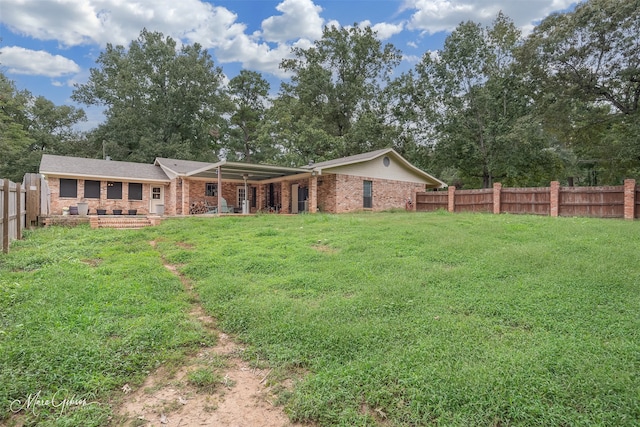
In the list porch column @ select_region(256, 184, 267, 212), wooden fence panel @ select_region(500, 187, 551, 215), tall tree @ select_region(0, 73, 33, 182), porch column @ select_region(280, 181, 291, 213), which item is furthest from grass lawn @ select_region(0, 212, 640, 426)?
tall tree @ select_region(0, 73, 33, 182)

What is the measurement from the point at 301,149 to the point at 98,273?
80.4 ft

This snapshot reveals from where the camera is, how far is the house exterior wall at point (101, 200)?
17047 mm

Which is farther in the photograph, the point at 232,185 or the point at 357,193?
the point at 232,185

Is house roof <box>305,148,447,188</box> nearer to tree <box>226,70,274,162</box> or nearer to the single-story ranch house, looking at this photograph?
the single-story ranch house

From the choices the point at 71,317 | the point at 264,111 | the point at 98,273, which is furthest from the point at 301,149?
the point at 71,317

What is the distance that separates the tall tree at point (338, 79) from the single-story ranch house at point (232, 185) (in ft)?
36.3

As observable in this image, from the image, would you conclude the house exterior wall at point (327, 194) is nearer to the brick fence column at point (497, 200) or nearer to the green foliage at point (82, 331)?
the brick fence column at point (497, 200)

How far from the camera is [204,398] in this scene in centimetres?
268

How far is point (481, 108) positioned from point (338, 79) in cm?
1428

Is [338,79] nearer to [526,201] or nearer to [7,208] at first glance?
[526,201]

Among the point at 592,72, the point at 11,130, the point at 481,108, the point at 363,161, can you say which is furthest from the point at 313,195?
the point at 11,130

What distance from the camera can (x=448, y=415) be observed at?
235cm

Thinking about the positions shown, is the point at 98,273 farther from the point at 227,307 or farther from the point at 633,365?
the point at 633,365

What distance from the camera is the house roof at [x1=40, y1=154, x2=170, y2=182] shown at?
674 inches
